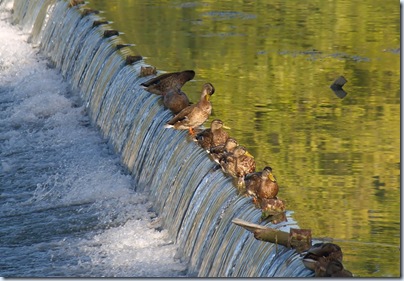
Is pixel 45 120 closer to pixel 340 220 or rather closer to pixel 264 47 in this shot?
pixel 264 47

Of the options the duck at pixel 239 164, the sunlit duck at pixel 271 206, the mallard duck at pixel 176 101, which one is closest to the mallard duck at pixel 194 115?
the mallard duck at pixel 176 101

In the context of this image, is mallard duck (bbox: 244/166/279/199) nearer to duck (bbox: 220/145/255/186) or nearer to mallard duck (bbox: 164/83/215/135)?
duck (bbox: 220/145/255/186)

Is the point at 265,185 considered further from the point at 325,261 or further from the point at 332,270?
the point at 332,270

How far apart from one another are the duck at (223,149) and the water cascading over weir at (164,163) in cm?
12

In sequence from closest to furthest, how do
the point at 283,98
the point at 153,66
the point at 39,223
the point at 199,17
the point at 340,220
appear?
the point at 340,220 < the point at 39,223 < the point at 283,98 < the point at 153,66 < the point at 199,17

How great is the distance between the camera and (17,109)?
20078 millimetres

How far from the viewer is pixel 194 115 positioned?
13.2 meters

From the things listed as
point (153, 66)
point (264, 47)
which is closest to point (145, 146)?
point (153, 66)

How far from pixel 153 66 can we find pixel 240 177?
6.35m

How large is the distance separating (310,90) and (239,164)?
564 centimetres

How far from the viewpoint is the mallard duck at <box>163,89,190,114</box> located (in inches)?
570

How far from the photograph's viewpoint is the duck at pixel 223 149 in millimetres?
11858

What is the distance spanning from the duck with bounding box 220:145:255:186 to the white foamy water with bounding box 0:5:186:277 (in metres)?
1.07

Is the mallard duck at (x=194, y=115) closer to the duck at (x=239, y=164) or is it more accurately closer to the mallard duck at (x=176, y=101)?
the mallard duck at (x=176, y=101)
